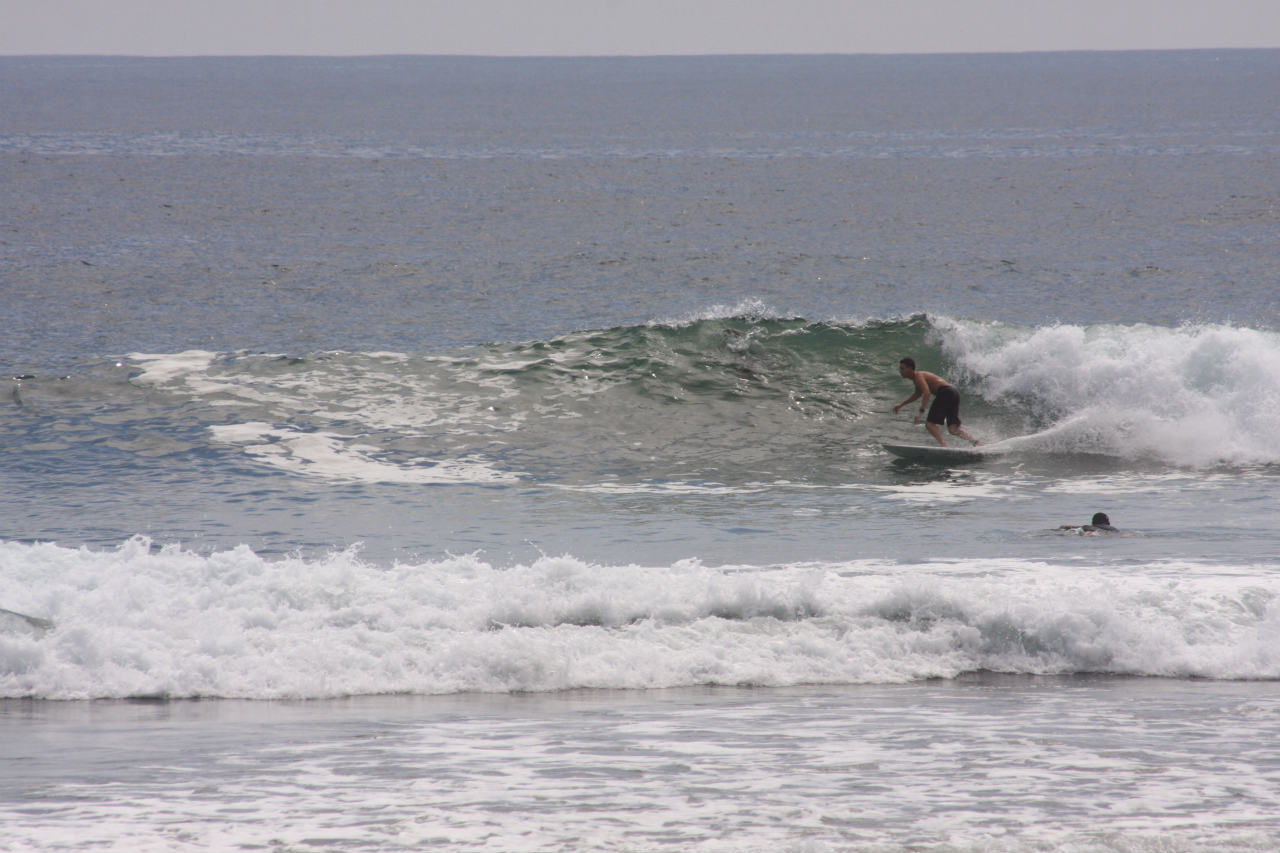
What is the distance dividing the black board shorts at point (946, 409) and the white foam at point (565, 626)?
748cm

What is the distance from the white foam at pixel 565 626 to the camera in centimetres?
830

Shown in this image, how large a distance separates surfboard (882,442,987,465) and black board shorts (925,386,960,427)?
1.16 metres

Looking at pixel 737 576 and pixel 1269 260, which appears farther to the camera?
pixel 1269 260

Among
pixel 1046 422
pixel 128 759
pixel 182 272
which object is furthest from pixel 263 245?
pixel 128 759

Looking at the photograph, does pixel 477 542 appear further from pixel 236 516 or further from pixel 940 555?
pixel 940 555

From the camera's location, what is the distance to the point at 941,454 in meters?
16.3

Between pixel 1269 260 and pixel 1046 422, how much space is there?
23.4m

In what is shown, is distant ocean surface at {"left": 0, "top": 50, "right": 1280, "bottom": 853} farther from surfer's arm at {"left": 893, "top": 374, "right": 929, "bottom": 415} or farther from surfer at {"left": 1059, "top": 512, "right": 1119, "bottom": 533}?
surfer's arm at {"left": 893, "top": 374, "right": 929, "bottom": 415}

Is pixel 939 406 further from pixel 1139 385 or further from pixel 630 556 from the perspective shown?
pixel 630 556

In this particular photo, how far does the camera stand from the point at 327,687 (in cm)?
814

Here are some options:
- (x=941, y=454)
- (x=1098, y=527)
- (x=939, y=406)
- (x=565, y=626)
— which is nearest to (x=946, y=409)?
(x=939, y=406)

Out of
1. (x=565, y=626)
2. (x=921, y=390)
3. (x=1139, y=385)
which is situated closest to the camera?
(x=565, y=626)

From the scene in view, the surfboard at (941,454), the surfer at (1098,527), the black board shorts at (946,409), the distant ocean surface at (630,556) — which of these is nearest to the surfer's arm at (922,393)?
the black board shorts at (946,409)

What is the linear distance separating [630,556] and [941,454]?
6.27m
